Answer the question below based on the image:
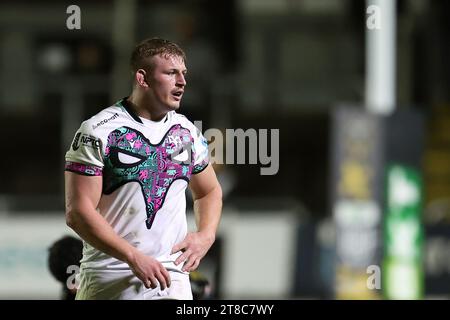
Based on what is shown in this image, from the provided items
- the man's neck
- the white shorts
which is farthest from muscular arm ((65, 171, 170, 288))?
the man's neck

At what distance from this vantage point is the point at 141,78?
3717mm

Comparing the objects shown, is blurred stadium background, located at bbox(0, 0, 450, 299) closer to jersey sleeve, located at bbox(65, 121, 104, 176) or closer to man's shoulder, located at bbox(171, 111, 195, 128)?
man's shoulder, located at bbox(171, 111, 195, 128)

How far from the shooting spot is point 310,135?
22047 mm

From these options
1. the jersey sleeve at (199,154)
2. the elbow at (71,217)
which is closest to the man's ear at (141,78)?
the jersey sleeve at (199,154)

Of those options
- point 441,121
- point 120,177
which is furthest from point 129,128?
point 441,121

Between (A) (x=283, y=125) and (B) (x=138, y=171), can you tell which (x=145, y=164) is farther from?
(A) (x=283, y=125)

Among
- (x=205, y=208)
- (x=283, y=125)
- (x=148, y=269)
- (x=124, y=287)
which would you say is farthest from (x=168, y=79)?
(x=283, y=125)

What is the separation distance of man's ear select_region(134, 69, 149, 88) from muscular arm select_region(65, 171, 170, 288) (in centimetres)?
32

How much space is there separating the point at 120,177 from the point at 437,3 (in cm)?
1598

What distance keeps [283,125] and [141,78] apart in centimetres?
1804

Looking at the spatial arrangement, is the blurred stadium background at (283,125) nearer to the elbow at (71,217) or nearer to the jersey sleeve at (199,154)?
the jersey sleeve at (199,154)

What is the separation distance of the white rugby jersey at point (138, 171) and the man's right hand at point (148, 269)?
0.09 meters

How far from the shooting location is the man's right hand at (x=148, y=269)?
3664 millimetres

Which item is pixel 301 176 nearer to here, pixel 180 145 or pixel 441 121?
pixel 441 121
